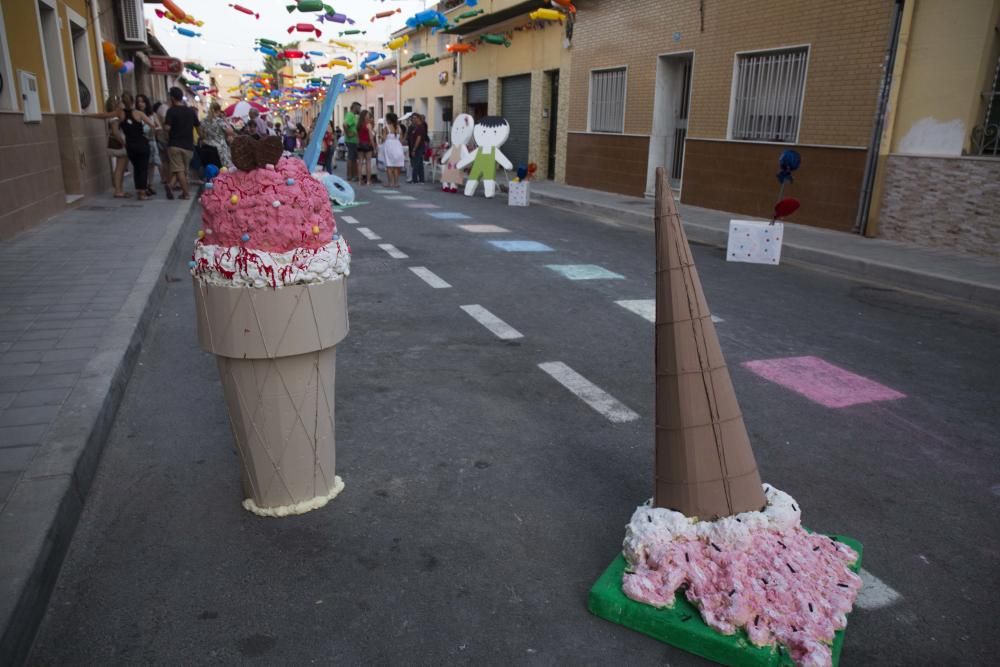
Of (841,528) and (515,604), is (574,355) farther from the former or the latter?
(515,604)

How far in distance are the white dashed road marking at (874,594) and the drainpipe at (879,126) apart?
918cm

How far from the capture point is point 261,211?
2539 mm

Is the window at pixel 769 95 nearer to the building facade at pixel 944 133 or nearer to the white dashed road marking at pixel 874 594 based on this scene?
the building facade at pixel 944 133

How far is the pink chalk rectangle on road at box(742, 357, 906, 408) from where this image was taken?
14.6ft

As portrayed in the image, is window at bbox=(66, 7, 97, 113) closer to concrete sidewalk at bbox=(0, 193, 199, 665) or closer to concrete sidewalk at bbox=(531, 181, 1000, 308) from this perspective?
concrete sidewalk at bbox=(0, 193, 199, 665)

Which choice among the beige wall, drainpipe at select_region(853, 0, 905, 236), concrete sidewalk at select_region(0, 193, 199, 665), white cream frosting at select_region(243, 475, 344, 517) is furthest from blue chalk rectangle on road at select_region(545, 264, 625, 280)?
white cream frosting at select_region(243, 475, 344, 517)

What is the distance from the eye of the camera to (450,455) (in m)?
3.55

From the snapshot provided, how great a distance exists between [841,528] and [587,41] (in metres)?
17.5

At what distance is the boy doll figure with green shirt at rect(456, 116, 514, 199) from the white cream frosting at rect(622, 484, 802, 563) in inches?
554

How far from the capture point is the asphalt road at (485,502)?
2307 millimetres

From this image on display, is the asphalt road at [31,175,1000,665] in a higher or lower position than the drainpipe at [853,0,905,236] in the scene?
lower

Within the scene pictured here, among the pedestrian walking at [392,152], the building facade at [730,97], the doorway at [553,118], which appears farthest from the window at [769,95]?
the pedestrian walking at [392,152]

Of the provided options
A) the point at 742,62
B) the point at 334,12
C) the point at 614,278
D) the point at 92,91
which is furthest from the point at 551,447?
the point at 334,12

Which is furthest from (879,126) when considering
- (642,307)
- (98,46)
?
(98,46)
